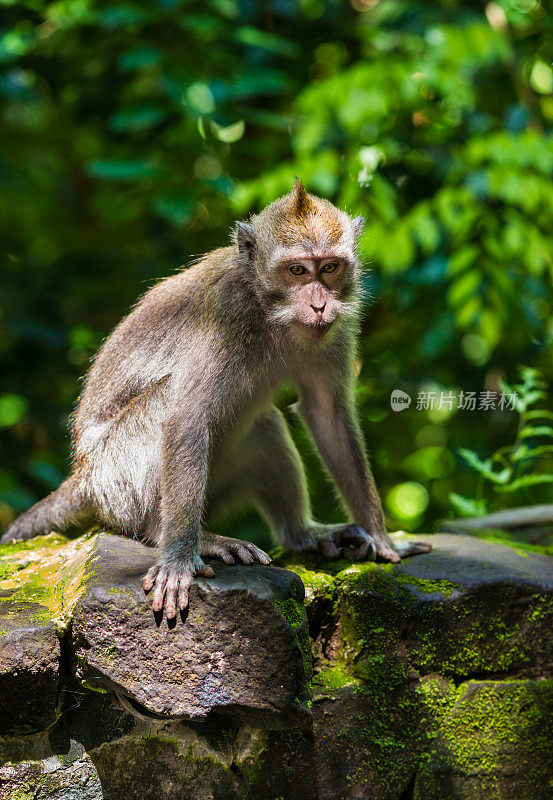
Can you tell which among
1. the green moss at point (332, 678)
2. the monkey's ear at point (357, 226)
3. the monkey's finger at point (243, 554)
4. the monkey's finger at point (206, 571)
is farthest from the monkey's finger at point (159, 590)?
the monkey's ear at point (357, 226)

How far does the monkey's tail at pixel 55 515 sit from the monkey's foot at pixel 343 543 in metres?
1.40

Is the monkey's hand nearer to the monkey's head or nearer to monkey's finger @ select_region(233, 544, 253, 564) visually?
monkey's finger @ select_region(233, 544, 253, 564)

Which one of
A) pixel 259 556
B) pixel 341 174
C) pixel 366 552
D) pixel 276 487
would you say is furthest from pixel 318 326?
pixel 341 174

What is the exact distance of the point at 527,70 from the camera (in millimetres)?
8000

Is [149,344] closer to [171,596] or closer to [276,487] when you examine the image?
[276,487]

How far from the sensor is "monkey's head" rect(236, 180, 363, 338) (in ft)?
14.5

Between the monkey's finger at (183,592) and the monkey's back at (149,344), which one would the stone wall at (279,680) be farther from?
the monkey's back at (149,344)

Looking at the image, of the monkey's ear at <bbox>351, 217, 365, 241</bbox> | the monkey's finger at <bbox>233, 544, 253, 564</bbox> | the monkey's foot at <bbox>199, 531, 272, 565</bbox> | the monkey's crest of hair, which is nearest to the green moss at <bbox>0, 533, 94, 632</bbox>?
the monkey's foot at <bbox>199, 531, 272, 565</bbox>

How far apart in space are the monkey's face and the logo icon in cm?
361

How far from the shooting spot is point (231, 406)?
4520 millimetres

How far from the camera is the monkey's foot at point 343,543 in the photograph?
4930 millimetres

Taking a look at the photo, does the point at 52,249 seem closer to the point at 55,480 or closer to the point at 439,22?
the point at 55,480

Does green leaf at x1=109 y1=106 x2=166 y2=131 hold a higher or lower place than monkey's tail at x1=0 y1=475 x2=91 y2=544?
higher

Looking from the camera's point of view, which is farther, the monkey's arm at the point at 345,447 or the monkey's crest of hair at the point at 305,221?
the monkey's arm at the point at 345,447
